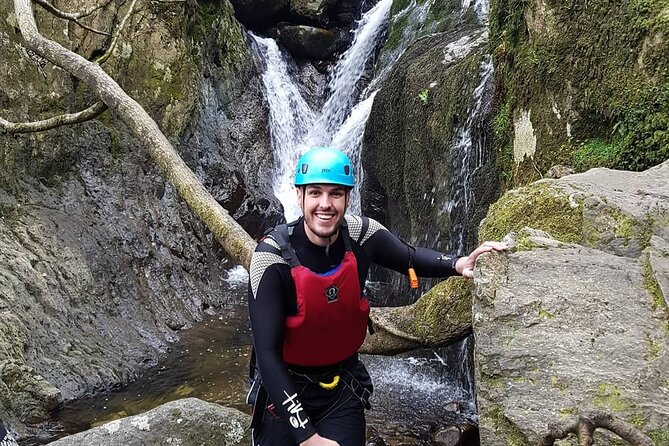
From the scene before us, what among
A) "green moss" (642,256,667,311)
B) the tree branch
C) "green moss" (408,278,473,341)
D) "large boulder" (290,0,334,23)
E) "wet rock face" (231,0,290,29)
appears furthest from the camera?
"large boulder" (290,0,334,23)

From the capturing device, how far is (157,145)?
564cm

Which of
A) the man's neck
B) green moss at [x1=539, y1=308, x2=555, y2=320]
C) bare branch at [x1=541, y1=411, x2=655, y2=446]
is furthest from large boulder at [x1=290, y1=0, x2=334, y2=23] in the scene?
bare branch at [x1=541, y1=411, x2=655, y2=446]

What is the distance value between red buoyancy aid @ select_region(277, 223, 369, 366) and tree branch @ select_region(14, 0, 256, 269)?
1.96 metres

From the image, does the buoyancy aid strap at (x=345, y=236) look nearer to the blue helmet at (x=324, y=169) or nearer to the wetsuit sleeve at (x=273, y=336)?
the blue helmet at (x=324, y=169)

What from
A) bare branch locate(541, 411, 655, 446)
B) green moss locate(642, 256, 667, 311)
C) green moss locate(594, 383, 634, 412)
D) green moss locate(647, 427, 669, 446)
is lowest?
green moss locate(647, 427, 669, 446)

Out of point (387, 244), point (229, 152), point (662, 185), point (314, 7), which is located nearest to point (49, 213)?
point (229, 152)

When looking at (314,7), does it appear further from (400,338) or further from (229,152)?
(400,338)

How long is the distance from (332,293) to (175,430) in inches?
81.6

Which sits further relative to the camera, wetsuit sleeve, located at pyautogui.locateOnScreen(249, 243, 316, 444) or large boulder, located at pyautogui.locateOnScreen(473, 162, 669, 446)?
wetsuit sleeve, located at pyautogui.locateOnScreen(249, 243, 316, 444)

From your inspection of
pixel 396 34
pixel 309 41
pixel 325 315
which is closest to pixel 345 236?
pixel 325 315

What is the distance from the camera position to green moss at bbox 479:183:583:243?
318 centimetres

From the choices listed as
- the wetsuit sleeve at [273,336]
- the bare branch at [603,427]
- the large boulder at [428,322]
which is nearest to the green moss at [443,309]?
the large boulder at [428,322]

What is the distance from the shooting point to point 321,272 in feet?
8.66

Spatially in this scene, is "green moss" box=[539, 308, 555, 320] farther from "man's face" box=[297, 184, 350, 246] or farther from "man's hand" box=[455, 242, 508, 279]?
"man's face" box=[297, 184, 350, 246]
